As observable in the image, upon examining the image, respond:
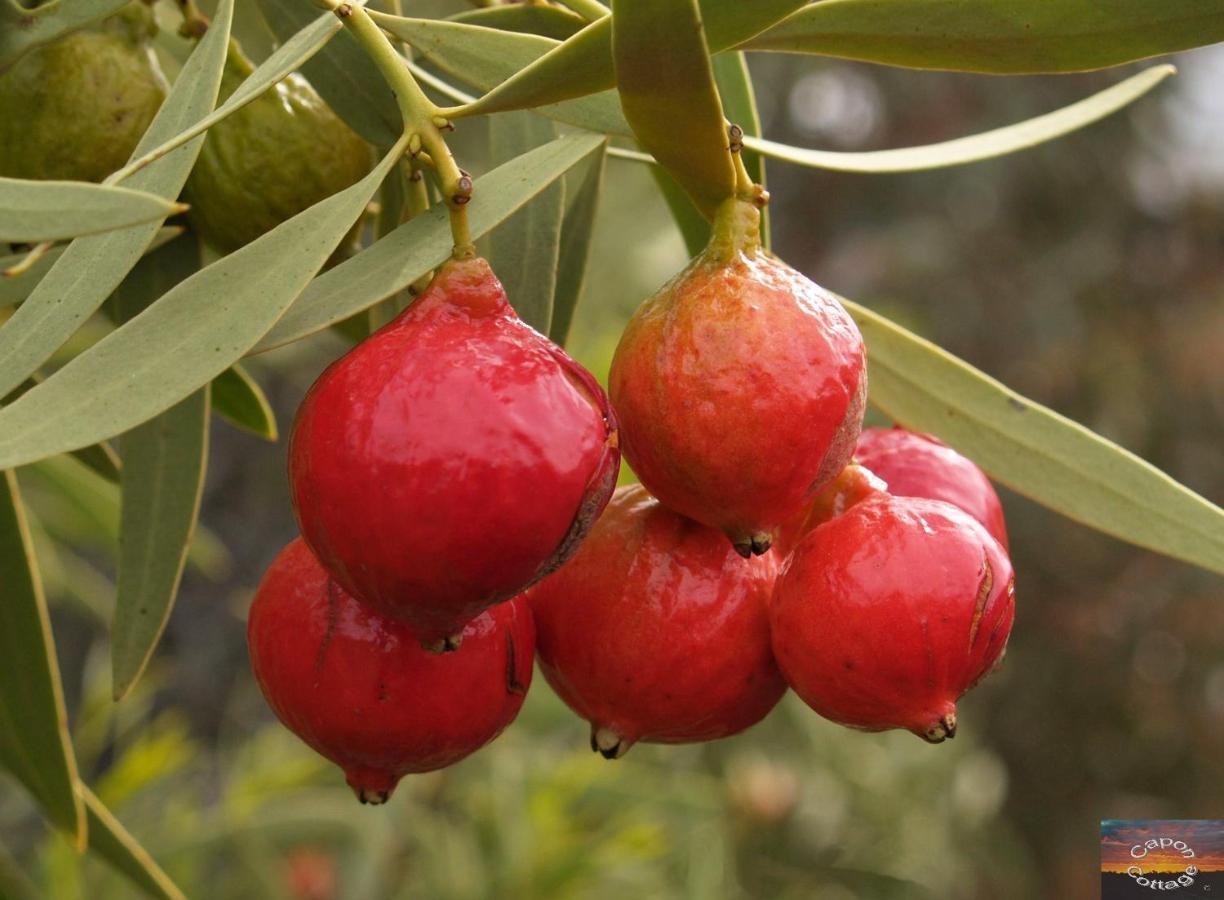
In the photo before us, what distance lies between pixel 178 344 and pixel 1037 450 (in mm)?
611

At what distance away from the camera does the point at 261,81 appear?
743mm

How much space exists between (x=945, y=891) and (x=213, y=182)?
2503 millimetres

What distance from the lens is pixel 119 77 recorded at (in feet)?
3.36

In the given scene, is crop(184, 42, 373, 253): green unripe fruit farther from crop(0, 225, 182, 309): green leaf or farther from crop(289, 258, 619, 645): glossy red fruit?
crop(289, 258, 619, 645): glossy red fruit

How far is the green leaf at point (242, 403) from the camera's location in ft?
3.92

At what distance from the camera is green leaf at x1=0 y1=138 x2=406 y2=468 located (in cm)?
64

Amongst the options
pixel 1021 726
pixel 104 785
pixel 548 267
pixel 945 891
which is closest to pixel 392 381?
pixel 548 267

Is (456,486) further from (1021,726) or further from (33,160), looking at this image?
(1021,726)

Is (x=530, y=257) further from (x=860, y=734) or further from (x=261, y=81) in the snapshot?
(x=860, y=734)

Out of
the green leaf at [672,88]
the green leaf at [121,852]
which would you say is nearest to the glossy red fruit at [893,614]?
the green leaf at [672,88]

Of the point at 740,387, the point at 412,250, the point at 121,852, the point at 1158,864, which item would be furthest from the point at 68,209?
the point at 1158,864

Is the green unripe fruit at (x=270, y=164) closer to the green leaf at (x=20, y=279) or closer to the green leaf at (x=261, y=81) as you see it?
the green leaf at (x=20, y=279)

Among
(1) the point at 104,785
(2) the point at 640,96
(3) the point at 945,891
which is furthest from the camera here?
(3) the point at 945,891

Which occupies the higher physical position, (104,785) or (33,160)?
(33,160)
